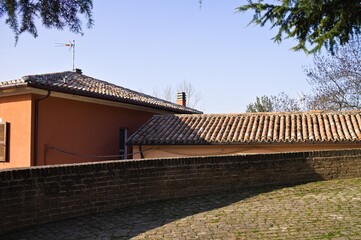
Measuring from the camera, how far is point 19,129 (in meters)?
12.4

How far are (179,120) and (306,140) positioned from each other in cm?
592

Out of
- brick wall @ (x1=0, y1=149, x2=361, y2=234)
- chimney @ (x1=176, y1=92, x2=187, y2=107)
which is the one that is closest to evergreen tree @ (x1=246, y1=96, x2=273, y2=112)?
chimney @ (x1=176, y1=92, x2=187, y2=107)

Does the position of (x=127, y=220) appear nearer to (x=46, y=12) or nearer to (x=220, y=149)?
(x=46, y=12)

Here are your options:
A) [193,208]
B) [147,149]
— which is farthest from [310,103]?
[193,208]

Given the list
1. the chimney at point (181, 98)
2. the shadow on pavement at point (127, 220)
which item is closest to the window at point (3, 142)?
the shadow on pavement at point (127, 220)

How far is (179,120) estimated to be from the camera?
18.1 metres

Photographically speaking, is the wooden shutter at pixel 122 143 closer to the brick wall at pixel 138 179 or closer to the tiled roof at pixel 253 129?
the tiled roof at pixel 253 129

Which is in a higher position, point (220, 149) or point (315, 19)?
point (315, 19)

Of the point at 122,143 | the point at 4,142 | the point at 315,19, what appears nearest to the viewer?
the point at 315,19

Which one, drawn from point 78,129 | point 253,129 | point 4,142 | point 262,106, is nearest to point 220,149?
point 253,129

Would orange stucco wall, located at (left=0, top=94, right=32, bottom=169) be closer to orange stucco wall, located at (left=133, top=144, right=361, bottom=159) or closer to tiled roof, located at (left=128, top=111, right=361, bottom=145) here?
tiled roof, located at (left=128, top=111, right=361, bottom=145)

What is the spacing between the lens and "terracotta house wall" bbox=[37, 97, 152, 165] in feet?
41.7

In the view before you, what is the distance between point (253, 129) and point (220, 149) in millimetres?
1663

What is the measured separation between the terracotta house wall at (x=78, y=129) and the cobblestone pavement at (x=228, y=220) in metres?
6.10
